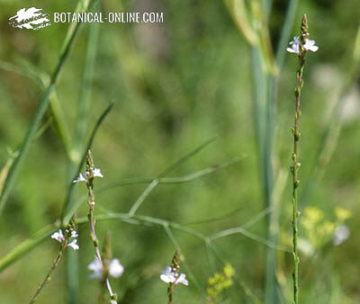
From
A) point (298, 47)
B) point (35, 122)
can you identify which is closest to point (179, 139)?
point (35, 122)

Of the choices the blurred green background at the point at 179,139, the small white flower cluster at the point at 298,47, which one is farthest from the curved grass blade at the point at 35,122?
the blurred green background at the point at 179,139

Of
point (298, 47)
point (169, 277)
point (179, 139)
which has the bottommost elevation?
point (169, 277)

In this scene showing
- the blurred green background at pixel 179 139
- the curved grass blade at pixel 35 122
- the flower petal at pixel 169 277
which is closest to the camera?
the flower petal at pixel 169 277

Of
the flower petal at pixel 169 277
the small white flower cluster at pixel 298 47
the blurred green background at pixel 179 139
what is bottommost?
the flower petal at pixel 169 277

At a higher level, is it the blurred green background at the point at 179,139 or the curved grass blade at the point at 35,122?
the blurred green background at the point at 179,139

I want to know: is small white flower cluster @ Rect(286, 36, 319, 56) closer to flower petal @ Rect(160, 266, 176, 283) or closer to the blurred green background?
flower petal @ Rect(160, 266, 176, 283)

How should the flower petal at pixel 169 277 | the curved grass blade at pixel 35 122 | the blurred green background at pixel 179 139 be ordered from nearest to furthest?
the flower petal at pixel 169 277, the curved grass blade at pixel 35 122, the blurred green background at pixel 179 139

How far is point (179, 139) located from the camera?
1.73m

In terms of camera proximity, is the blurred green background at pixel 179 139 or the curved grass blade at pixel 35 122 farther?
the blurred green background at pixel 179 139

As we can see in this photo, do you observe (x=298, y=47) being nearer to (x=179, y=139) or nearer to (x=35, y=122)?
(x=35, y=122)

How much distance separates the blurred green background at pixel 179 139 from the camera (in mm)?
1298

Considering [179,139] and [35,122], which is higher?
[179,139]

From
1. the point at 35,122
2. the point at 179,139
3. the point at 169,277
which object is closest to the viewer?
the point at 169,277

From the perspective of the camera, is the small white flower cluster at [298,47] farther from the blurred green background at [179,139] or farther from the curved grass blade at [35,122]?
the blurred green background at [179,139]
